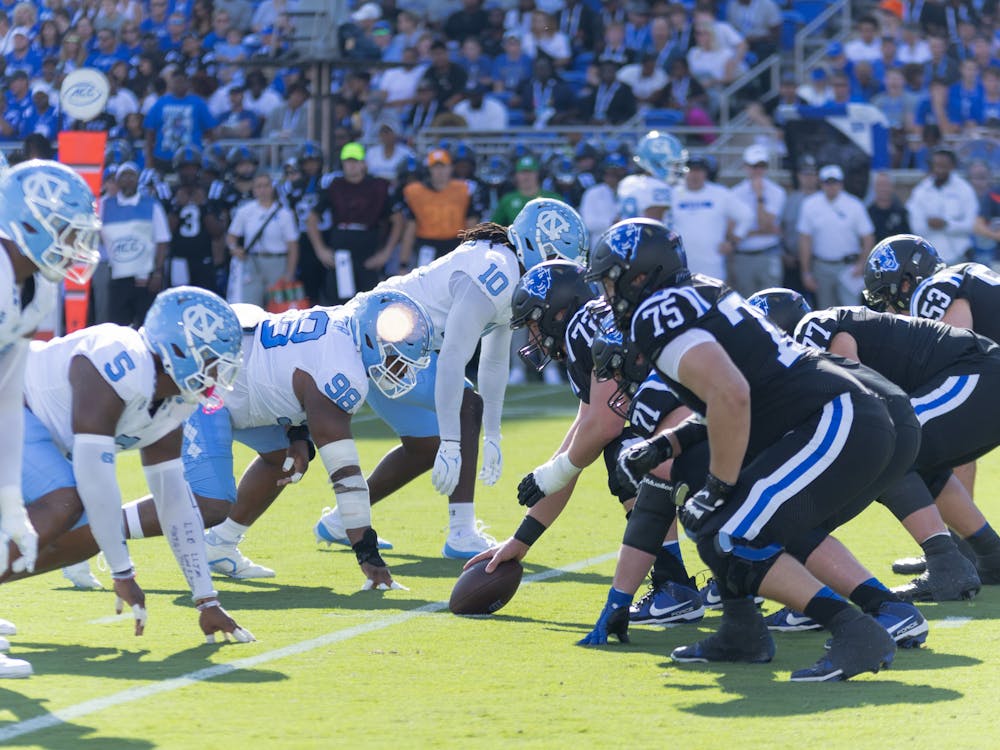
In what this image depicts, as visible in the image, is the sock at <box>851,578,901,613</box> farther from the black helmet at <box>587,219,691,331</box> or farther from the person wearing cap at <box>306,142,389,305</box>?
the person wearing cap at <box>306,142,389,305</box>

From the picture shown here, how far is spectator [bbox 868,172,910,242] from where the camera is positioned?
14.9m

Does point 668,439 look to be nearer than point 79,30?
Yes

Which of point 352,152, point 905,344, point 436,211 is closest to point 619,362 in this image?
point 905,344

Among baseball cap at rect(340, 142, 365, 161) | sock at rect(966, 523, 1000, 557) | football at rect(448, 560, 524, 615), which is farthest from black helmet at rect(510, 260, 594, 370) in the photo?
baseball cap at rect(340, 142, 365, 161)

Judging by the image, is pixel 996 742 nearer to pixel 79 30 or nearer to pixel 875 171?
pixel 875 171

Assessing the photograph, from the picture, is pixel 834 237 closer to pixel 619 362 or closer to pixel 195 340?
pixel 619 362

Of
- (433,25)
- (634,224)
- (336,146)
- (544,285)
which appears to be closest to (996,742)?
(634,224)

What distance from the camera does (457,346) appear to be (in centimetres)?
739

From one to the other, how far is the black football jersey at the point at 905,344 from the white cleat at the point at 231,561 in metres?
2.59

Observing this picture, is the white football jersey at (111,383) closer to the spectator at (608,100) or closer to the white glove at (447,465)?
the white glove at (447,465)

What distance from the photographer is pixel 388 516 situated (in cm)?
900

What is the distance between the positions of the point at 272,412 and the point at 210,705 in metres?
2.45

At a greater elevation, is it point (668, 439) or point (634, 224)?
point (634, 224)

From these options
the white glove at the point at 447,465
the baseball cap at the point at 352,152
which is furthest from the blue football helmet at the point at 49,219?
the baseball cap at the point at 352,152
